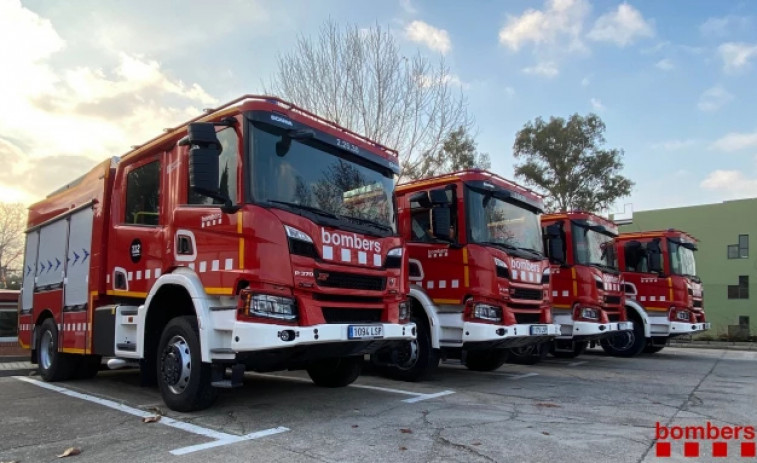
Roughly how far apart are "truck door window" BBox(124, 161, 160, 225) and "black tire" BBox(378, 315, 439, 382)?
363cm

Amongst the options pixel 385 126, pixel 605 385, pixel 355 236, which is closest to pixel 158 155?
pixel 355 236

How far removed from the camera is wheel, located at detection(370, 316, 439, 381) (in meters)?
7.84

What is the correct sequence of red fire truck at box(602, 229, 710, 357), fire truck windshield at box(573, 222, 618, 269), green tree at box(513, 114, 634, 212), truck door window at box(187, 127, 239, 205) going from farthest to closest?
1. green tree at box(513, 114, 634, 212)
2. red fire truck at box(602, 229, 710, 357)
3. fire truck windshield at box(573, 222, 618, 269)
4. truck door window at box(187, 127, 239, 205)

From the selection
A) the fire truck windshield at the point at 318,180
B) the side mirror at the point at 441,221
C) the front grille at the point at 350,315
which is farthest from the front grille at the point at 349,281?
the side mirror at the point at 441,221

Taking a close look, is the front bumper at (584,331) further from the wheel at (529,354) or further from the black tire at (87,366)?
the black tire at (87,366)

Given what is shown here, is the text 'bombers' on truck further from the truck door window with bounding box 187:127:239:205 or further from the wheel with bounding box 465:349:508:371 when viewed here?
the wheel with bounding box 465:349:508:371

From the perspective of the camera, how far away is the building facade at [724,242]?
3189 cm

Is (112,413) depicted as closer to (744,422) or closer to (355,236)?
(355,236)

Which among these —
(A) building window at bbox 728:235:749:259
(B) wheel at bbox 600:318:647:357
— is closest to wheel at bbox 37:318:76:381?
(B) wheel at bbox 600:318:647:357

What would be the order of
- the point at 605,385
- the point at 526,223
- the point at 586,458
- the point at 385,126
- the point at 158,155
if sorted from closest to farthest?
the point at 586,458 < the point at 158,155 < the point at 605,385 < the point at 526,223 < the point at 385,126

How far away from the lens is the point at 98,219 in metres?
7.49

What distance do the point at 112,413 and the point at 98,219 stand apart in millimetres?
2736

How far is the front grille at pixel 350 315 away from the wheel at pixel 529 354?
5262 mm

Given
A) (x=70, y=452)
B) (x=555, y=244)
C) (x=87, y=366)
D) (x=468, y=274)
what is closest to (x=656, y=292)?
(x=555, y=244)
